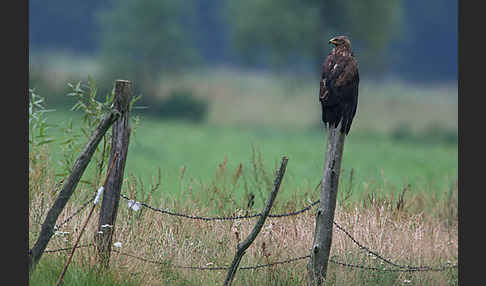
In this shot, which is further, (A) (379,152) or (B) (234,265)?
(A) (379,152)

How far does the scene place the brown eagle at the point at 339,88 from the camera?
193 inches

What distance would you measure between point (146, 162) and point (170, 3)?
18.7 metres

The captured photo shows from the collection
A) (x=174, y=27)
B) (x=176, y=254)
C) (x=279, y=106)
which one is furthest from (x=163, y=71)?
(x=176, y=254)

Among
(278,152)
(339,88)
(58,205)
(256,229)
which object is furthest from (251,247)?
(278,152)

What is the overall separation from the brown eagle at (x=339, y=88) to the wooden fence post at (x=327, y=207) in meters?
0.09

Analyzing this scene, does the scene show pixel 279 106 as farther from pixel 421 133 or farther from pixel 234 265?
pixel 234 265

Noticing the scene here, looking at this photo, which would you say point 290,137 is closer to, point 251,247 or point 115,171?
point 251,247

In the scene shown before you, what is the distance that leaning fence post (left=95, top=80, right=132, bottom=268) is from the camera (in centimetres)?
475

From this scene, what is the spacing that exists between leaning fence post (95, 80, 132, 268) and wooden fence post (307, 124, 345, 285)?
5.43 feet

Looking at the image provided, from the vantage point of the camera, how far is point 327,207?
493cm

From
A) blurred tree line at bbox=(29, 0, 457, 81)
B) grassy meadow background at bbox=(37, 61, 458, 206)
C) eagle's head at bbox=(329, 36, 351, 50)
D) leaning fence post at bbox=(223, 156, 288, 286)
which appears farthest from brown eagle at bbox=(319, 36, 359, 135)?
blurred tree line at bbox=(29, 0, 457, 81)

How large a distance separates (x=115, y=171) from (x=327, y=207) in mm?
1759

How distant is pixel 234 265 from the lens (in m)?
4.77

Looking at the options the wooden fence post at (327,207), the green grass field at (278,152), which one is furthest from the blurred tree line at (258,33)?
the wooden fence post at (327,207)
